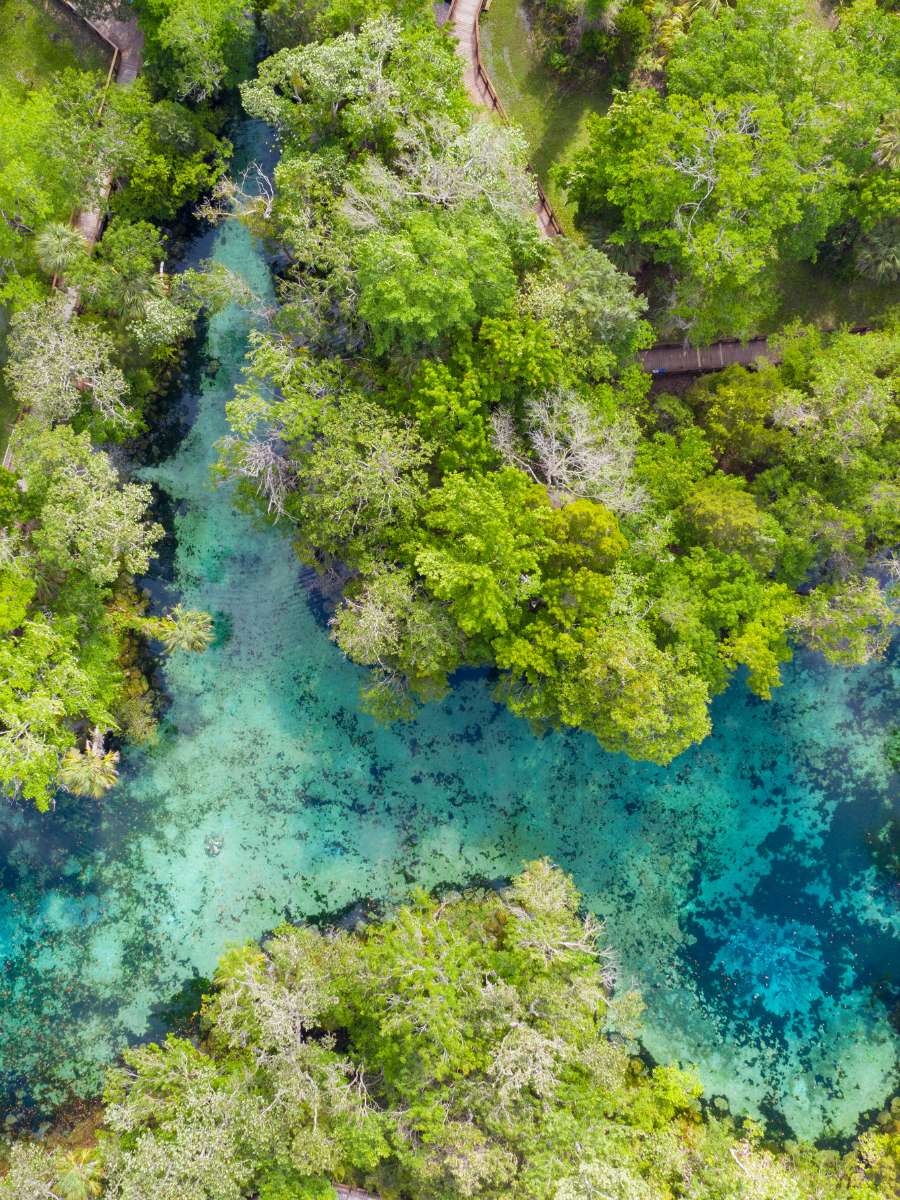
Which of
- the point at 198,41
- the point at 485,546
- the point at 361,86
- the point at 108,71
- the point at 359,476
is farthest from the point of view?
the point at 108,71

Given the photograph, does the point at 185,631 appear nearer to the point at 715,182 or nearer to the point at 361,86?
the point at 361,86

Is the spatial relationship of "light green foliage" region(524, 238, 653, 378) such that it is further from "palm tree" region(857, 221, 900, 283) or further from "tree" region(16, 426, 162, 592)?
"tree" region(16, 426, 162, 592)

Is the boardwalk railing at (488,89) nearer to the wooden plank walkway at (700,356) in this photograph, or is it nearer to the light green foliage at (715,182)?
the light green foliage at (715,182)

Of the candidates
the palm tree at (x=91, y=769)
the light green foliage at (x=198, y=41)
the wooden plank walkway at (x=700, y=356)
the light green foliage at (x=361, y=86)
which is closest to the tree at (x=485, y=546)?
the wooden plank walkway at (x=700, y=356)

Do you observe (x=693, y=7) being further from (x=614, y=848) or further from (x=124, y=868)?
(x=124, y=868)

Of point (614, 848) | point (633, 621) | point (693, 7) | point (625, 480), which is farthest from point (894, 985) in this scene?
point (693, 7)

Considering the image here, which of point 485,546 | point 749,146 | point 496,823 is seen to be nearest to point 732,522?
point 485,546
